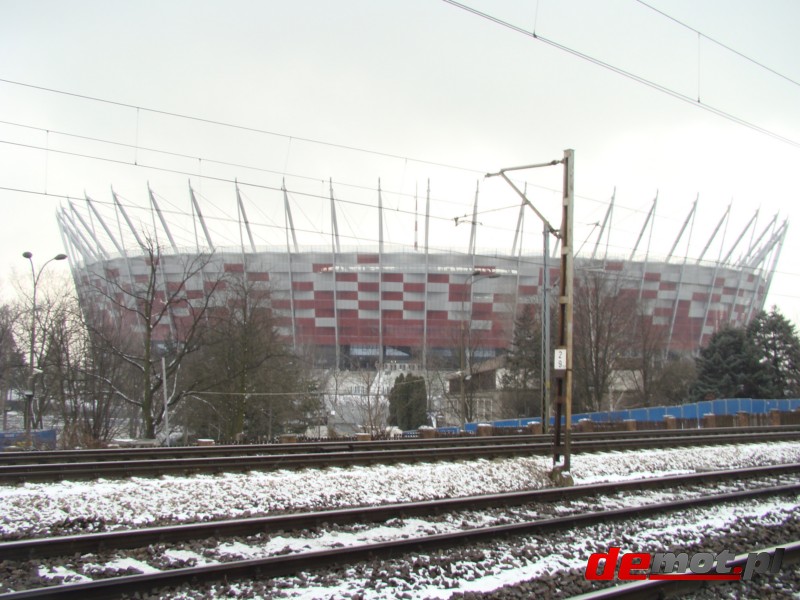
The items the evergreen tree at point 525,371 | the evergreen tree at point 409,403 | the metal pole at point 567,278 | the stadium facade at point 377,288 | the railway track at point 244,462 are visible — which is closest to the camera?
the railway track at point 244,462

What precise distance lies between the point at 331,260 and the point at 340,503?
4863 centimetres

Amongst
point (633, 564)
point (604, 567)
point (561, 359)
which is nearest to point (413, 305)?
point (561, 359)

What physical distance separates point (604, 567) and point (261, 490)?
16.4 ft

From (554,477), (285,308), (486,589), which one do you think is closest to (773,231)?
(285,308)

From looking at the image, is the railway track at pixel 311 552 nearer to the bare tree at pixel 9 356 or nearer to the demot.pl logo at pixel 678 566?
the demot.pl logo at pixel 678 566

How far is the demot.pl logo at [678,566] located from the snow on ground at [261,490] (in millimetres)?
3673

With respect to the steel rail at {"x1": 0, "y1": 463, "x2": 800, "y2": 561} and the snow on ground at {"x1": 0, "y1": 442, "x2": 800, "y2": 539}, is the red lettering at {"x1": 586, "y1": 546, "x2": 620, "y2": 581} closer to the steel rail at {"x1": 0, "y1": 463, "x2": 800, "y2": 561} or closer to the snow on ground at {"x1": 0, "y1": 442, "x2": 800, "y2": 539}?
the steel rail at {"x1": 0, "y1": 463, "x2": 800, "y2": 561}

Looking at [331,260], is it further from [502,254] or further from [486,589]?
[486,589]

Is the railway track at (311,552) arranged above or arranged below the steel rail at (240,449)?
above

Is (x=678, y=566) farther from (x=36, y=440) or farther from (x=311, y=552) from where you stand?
(x=36, y=440)

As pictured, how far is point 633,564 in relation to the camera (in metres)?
5.86

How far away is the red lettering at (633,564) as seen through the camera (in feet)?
18.0

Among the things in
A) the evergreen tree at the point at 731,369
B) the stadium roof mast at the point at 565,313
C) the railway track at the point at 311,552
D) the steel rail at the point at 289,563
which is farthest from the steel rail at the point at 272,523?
the evergreen tree at the point at 731,369

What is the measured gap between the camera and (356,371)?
55188 millimetres
